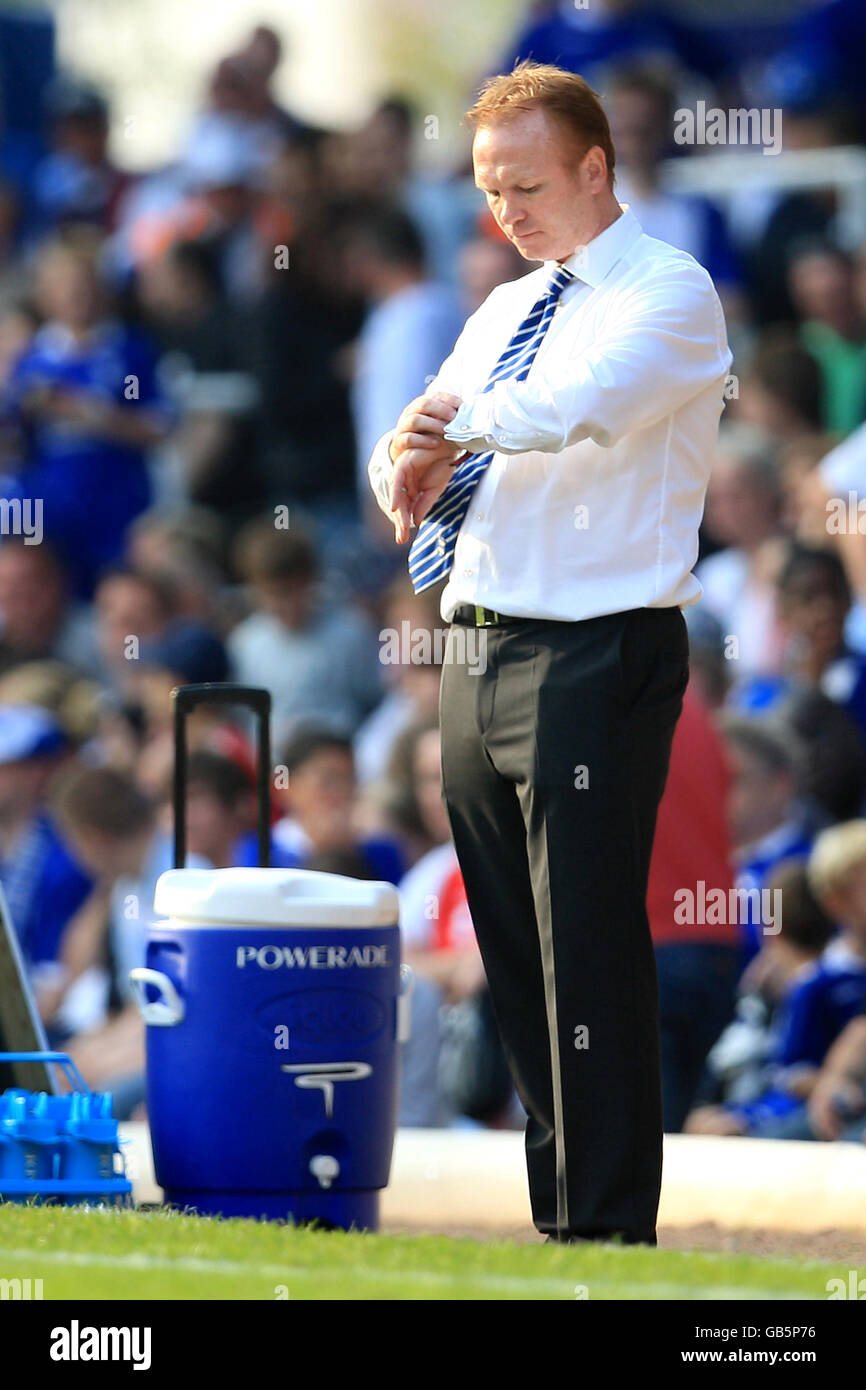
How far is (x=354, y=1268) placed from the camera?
3.32 m

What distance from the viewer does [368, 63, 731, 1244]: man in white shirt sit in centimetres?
372

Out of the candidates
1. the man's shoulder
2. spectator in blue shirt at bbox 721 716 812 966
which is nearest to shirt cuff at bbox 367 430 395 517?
the man's shoulder

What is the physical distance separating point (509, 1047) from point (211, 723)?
3.94m

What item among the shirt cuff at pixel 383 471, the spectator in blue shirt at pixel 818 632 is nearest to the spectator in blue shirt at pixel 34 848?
the spectator in blue shirt at pixel 818 632

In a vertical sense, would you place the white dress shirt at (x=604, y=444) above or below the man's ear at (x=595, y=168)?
below

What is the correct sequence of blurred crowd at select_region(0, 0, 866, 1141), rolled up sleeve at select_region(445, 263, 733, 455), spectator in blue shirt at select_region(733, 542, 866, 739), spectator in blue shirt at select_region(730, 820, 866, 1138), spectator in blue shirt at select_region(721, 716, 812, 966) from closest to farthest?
1. rolled up sleeve at select_region(445, 263, 733, 455)
2. spectator in blue shirt at select_region(730, 820, 866, 1138)
3. blurred crowd at select_region(0, 0, 866, 1141)
4. spectator in blue shirt at select_region(721, 716, 812, 966)
5. spectator in blue shirt at select_region(733, 542, 866, 739)

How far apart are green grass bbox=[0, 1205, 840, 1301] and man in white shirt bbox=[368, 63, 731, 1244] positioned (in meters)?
0.26

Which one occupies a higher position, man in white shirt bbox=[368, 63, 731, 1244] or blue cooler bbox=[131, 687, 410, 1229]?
man in white shirt bbox=[368, 63, 731, 1244]

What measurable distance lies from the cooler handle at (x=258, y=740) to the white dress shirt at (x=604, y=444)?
794 millimetres

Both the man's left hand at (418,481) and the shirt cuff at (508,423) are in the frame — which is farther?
the man's left hand at (418,481)

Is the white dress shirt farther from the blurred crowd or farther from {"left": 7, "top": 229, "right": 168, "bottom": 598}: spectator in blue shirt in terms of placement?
{"left": 7, "top": 229, "right": 168, "bottom": 598}: spectator in blue shirt

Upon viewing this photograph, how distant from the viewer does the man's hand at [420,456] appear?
3871 mm

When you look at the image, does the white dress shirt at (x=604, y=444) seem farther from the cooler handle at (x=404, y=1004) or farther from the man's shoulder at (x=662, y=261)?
the cooler handle at (x=404, y=1004)
